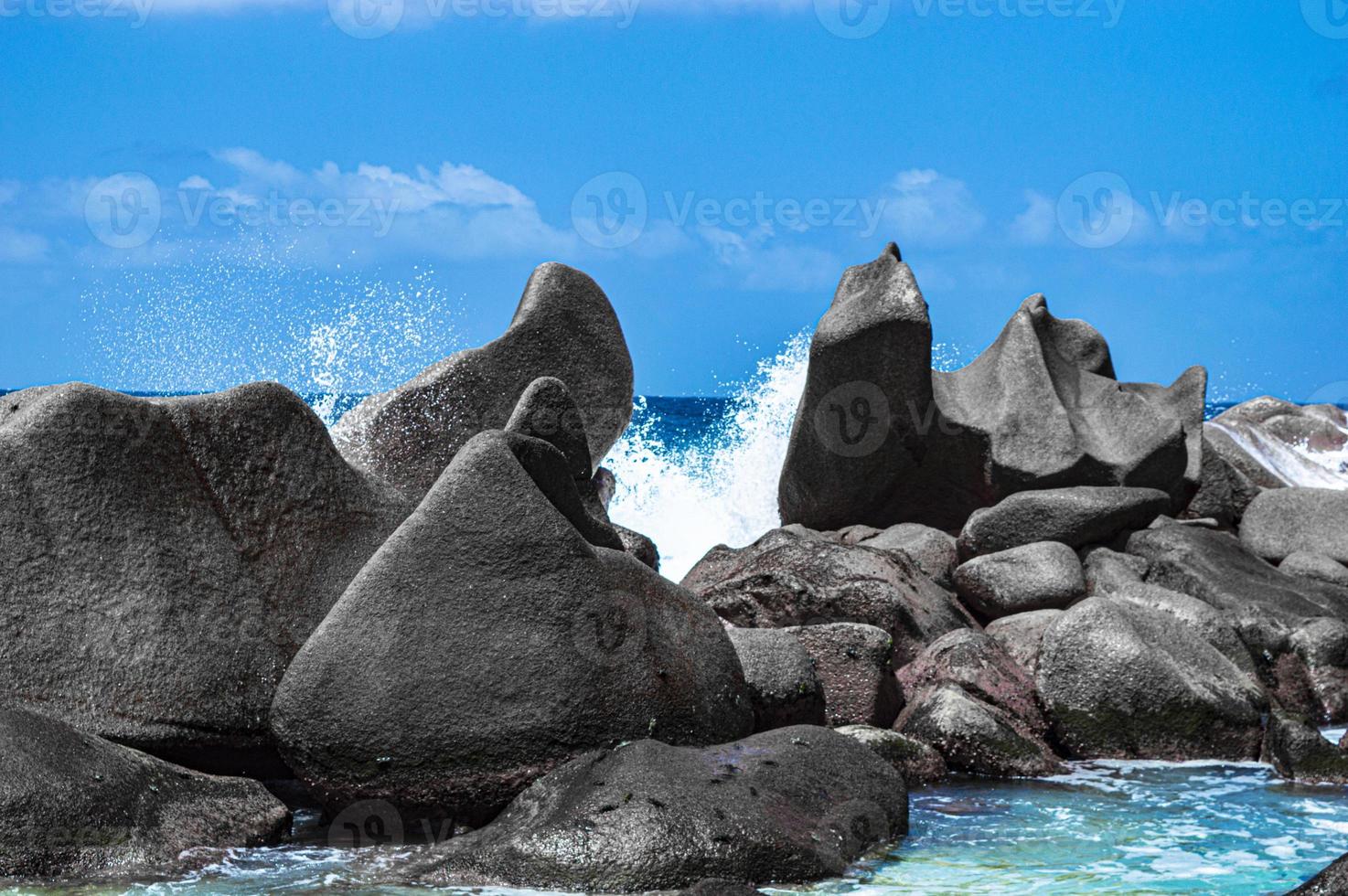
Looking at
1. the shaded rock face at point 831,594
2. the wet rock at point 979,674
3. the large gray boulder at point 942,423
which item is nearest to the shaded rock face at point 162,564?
the shaded rock face at point 831,594

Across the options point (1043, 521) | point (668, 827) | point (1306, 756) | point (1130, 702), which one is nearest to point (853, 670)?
point (1130, 702)

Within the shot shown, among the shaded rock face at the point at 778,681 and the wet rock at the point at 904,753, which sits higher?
the shaded rock face at the point at 778,681

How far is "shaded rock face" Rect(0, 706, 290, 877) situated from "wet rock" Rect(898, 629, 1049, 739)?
3560 millimetres

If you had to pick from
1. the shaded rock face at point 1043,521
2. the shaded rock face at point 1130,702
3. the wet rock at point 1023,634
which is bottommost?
the shaded rock face at point 1130,702

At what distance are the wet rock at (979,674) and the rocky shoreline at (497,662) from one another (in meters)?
0.02

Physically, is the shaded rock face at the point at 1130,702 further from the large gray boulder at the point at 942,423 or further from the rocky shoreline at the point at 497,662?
the large gray boulder at the point at 942,423

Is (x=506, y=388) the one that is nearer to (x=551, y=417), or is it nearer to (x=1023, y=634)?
(x=551, y=417)

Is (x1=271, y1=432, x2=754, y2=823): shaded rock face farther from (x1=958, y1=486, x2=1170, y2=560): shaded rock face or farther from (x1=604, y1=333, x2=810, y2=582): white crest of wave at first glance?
(x1=604, y1=333, x2=810, y2=582): white crest of wave

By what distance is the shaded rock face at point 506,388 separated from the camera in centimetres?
722

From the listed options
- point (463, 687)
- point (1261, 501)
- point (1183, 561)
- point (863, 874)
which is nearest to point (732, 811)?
point (863, 874)

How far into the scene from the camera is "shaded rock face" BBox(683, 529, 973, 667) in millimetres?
8102

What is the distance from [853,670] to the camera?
23.3 ft

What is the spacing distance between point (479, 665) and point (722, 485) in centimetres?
998

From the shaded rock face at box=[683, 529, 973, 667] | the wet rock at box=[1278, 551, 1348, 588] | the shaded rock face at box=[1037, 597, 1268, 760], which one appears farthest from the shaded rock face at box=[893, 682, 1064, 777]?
the wet rock at box=[1278, 551, 1348, 588]
